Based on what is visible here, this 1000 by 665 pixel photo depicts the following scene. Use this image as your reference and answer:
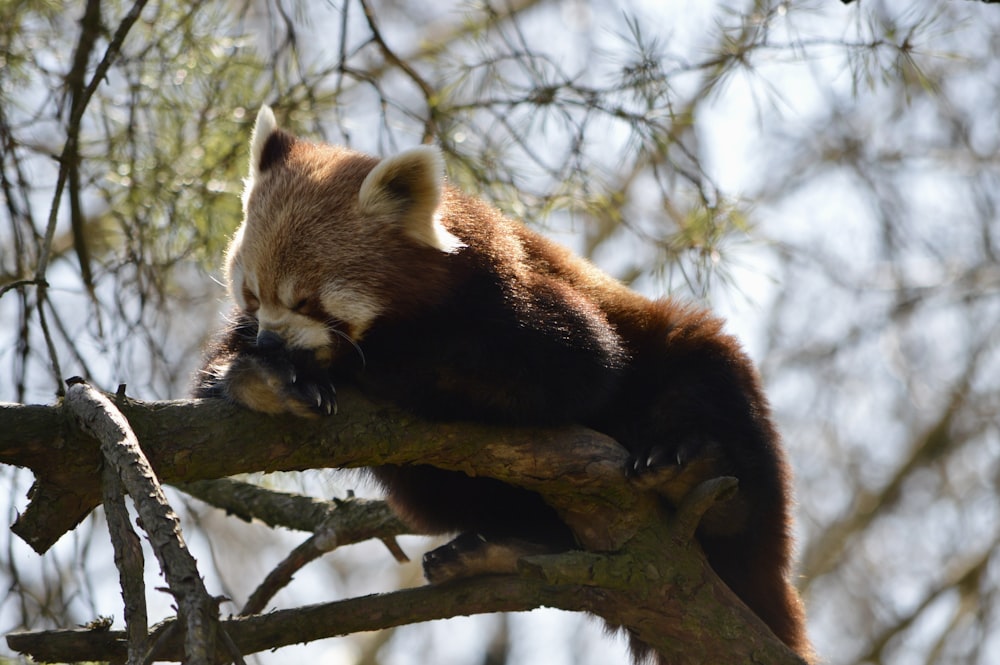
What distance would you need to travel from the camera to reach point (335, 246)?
10.6 ft

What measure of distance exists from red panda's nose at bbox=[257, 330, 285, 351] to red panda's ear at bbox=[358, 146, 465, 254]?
1.86ft

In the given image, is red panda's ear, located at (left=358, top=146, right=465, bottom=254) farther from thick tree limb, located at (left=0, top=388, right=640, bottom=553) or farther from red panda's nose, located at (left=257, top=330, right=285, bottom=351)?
thick tree limb, located at (left=0, top=388, right=640, bottom=553)

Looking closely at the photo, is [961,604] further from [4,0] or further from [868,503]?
[4,0]

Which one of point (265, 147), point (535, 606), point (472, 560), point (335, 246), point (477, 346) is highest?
point (265, 147)

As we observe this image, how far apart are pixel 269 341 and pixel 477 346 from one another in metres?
0.61

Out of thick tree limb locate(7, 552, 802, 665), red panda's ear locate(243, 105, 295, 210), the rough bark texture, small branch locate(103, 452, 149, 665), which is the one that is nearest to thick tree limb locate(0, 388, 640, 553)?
the rough bark texture

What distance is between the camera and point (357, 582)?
11664 millimetres

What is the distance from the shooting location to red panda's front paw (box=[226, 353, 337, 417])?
254 cm

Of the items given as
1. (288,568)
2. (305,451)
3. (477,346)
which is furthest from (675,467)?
(288,568)

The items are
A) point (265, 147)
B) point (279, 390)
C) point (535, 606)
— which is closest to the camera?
point (279, 390)

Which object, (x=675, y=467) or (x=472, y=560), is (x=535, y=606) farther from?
(x=675, y=467)

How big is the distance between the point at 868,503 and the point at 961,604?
1488mm

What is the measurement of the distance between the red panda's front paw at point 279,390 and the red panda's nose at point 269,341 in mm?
256

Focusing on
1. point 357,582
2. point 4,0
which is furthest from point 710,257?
point 357,582
